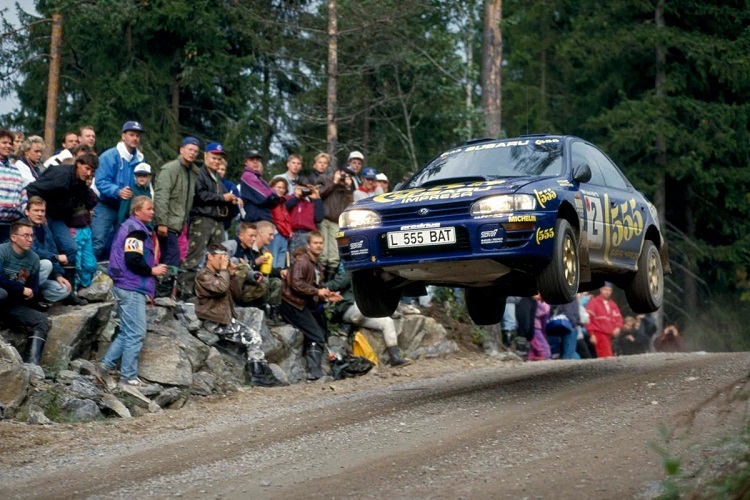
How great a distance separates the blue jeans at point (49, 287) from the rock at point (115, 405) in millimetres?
1289

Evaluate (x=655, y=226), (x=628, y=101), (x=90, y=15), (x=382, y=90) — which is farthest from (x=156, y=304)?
(x=628, y=101)

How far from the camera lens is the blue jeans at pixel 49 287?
10.9 meters

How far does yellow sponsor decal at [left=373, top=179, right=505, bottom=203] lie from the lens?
374 inches

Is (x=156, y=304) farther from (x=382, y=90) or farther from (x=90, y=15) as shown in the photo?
(x=382, y=90)

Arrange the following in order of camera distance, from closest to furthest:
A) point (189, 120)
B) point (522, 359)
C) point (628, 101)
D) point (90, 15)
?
point (522, 359) → point (90, 15) → point (189, 120) → point (628, 101)

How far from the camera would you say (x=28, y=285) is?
35.2 feet

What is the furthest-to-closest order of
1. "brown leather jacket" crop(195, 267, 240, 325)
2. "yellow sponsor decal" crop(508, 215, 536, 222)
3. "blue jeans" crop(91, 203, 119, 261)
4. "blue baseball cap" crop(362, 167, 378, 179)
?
"blue baseball cap" crop(362, 167, 378, 179) < "brown leather jacket" crop(195, 267, 240, 325) < "blue jeans" crop(91, 203, 119, 261) < "yellow sponsor decal" crop(508, 215, 536, 222)

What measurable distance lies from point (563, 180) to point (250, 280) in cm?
485

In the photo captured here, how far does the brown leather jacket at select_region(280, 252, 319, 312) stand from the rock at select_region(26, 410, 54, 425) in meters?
4.53

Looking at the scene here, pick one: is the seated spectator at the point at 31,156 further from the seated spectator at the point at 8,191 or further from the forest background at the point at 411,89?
the forest background at the point at 411,89

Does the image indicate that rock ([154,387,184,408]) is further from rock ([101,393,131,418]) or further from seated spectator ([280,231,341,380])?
seated spectator ([280,231,341,380])

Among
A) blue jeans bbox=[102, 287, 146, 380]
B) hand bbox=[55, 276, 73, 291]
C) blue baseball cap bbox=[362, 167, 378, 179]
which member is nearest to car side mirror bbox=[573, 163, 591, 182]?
blue jeans bbox=[102, 287, 146, 380]

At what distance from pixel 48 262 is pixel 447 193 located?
170 inches

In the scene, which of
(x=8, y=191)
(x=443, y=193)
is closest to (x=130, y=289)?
(x=8, y=191)
